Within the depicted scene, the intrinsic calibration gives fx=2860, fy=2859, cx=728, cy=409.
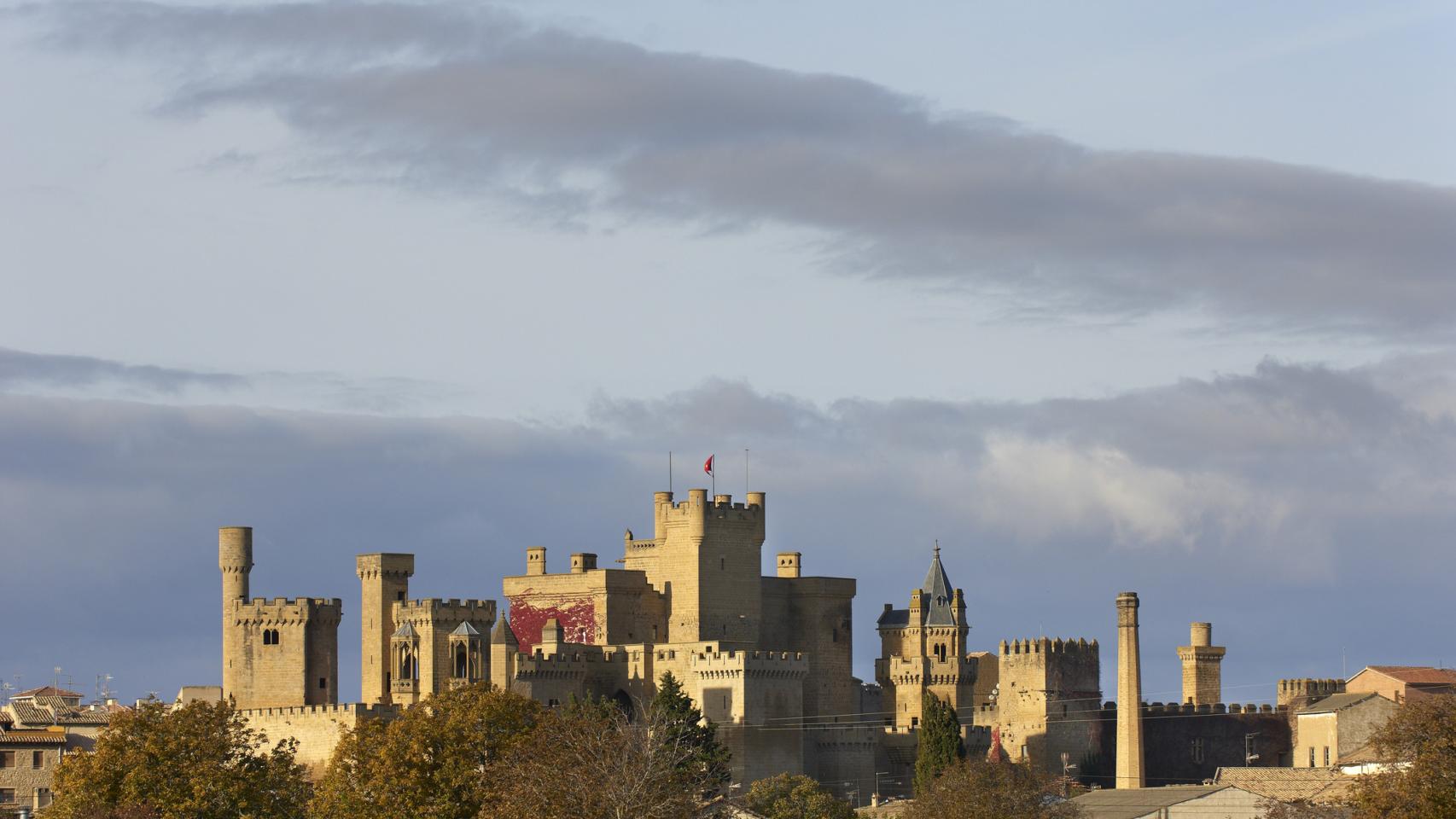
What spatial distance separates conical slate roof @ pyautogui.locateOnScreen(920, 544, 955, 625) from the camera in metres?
151

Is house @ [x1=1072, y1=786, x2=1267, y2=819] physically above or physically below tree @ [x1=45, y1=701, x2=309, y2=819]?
below

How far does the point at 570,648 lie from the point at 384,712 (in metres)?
9.74

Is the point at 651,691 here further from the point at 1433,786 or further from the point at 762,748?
the point at 1433,786

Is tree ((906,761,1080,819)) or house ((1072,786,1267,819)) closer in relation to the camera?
tree ((906,761,1080,819))

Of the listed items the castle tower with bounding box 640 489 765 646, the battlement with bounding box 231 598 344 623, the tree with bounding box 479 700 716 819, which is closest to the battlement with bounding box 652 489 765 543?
the castle tower with bounding box 640 489 765 646

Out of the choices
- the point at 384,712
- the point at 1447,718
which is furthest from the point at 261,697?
the point at 1447,718

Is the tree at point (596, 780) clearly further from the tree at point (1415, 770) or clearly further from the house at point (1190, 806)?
the tree at point (1415, 770)

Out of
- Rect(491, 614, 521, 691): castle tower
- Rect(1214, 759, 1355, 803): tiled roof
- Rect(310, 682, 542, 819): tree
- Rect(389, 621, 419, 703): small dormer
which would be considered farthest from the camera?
Rect(389, 621, 419, 703): small dormer

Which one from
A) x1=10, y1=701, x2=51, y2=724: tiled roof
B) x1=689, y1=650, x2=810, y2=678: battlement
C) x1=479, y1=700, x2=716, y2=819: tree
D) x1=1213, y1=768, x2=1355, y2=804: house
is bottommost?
x1=1213, y1=768, x2=1355, y2=804: house

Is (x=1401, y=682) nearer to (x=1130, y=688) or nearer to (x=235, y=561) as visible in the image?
(x=1130, y=688)

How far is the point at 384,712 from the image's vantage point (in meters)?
132

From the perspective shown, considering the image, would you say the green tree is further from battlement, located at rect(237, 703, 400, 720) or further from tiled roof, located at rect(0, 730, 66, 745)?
tiled roof, located at rect(0, 730, 66, 745)

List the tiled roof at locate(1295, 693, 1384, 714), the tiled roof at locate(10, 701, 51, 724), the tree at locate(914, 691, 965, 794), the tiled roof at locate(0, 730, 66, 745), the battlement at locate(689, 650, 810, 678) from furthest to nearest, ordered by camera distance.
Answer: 1. the tiled roof at locate(10, 701, 51, 724)
2. the tiled roof at locate(1295, 693, 1384, 714)
3. the tiled roof at locate(0, 730, 66, 745)
4. the battlement at locate(689, 650, 810, 678)
5. the tree at locate(914, 691, 965, 794)

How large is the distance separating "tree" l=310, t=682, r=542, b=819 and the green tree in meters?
6.52
